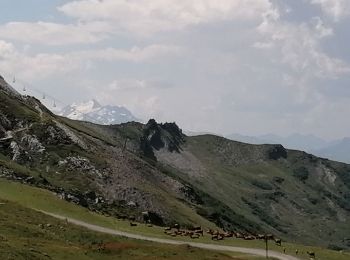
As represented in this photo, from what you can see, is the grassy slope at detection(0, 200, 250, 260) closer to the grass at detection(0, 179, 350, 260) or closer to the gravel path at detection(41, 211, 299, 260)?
the gravel path at detection(41, 211, 299, 260)

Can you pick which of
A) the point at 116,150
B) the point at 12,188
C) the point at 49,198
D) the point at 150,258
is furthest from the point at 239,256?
the point at 116,150

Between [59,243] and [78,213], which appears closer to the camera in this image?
[59,243]

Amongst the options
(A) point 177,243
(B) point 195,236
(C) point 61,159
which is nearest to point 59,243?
(A) point 177,243

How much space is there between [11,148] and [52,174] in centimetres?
1230

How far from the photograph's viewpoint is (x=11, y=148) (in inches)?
5399

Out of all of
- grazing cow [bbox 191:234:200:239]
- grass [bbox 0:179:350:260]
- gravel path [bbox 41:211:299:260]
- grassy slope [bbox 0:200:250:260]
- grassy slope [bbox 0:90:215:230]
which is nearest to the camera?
grassy slope [bbox 0:200:250:260]

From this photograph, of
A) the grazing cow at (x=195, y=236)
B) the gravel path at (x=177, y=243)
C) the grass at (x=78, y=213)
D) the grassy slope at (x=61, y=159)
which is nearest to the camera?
the gravel path at (x=177, y=243)

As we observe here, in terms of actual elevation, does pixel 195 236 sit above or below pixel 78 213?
below

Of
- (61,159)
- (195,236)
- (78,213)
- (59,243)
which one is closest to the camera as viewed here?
(59,243)

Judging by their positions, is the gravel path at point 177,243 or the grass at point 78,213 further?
the grass at point 78,213

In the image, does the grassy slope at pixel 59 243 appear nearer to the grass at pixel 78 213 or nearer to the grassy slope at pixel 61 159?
the grass at pixel 78 213

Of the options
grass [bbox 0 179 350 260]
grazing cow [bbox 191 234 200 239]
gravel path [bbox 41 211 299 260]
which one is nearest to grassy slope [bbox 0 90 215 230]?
grass [bbox 0 179 350 260]

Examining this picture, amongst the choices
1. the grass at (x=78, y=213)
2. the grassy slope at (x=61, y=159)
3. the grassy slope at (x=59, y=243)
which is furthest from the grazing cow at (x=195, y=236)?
the grassy slope at (x=61, y=159)

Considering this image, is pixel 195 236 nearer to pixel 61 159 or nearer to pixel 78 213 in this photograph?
pixel 78 213
